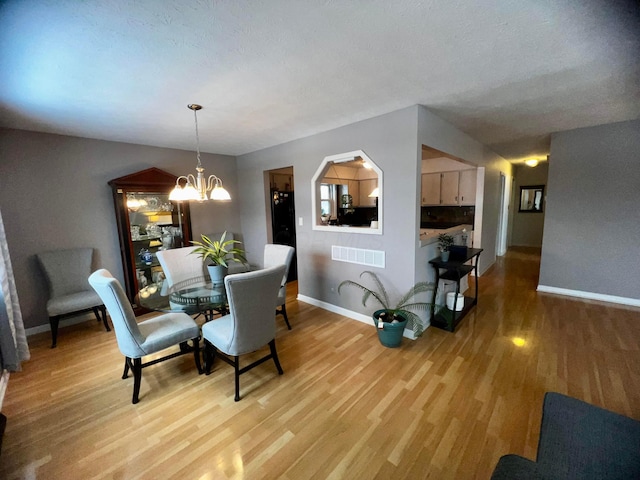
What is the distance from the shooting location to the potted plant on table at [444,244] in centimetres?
308

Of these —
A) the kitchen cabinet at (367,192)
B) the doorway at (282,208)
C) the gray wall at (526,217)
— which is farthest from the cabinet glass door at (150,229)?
the gray wall at (526,217)

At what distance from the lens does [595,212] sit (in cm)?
365

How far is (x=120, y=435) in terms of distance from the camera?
1712mm

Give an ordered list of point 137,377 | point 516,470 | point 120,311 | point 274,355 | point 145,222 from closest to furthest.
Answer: point 516,470 < point 120,311 < point 137,377 < point 274,355 < point 145,222

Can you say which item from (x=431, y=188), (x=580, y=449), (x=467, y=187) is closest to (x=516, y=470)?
(x=580, y=449)

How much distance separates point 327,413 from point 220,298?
128 centimetres

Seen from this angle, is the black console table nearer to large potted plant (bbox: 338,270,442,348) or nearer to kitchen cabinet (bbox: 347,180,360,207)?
large potted plant (bbox: 338,270,442,348)

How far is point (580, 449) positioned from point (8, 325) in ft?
11.8

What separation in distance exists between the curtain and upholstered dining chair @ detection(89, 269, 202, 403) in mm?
766

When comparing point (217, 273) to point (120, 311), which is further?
point (217, 273)

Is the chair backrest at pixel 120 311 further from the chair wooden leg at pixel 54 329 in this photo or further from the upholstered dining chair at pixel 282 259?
the chair wooden leg at pixel 54 329

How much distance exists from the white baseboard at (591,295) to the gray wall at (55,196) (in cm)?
640

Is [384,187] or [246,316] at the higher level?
[384,187]

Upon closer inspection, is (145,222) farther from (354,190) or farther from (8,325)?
(354,190)
